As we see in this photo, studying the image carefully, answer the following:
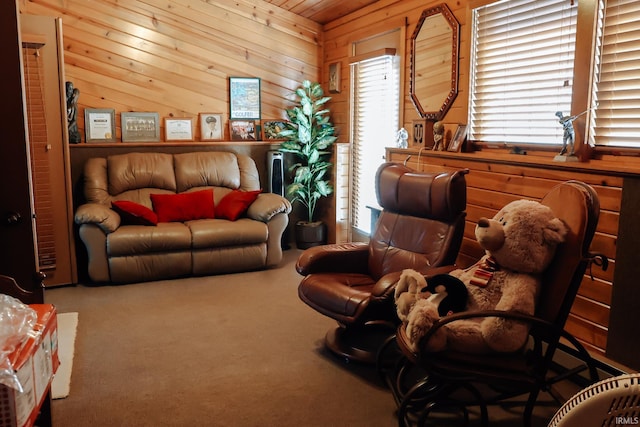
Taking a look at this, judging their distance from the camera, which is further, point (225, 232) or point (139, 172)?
point (139, 172)

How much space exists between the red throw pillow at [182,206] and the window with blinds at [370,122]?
1471mm

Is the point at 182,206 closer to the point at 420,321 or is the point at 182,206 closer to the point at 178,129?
the point at 178,129

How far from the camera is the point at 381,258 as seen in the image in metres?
3.46

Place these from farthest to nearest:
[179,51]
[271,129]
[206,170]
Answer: [271,129] → [179,51] → [206,170]

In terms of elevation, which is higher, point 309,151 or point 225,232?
point 309,151

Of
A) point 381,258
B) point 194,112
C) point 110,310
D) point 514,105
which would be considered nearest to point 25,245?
point 110,310

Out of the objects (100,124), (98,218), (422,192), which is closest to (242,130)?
(100,124)

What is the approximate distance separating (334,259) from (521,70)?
5.37 ft

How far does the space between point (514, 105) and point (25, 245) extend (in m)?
2.86

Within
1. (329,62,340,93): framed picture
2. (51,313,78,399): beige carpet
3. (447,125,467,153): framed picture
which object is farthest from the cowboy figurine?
(329,62,340,93): framed picture

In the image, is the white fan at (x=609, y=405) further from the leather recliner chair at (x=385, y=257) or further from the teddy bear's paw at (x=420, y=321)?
the leather recliner chair at (x=385, y=257)

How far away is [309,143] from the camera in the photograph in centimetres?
573

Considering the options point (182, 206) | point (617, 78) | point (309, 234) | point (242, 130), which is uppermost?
point (617, 78)

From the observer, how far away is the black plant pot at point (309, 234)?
5.82m
